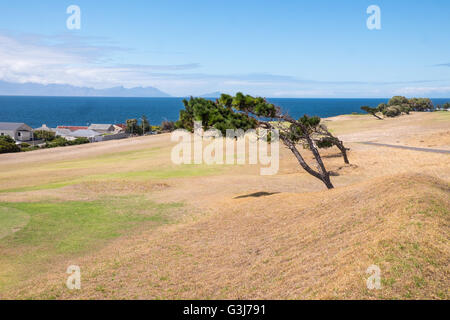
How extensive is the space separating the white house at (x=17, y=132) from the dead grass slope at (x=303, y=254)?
10302cm

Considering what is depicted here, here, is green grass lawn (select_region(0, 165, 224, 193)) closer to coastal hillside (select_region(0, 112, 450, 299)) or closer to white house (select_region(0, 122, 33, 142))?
coastal hillside (select_region(0, 112, 450, 299))

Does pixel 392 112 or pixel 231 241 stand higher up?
pixel 392 112

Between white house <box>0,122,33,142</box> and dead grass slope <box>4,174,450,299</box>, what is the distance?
103 m

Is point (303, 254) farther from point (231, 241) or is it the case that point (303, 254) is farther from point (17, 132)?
point (17, 132)

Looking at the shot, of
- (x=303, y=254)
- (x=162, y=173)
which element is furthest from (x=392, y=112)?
(x=303, y=254)

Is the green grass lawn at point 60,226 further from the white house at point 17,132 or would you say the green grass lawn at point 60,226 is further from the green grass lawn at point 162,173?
the white house at point 17,132

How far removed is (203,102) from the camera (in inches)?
886

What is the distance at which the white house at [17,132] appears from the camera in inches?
4104

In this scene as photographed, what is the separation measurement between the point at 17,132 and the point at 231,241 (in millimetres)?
107717

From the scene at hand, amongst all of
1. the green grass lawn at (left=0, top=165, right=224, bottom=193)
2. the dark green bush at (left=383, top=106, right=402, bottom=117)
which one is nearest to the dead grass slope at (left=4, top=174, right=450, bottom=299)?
the green grass lawn at (left=0, top=165, right=224, bottom=193)

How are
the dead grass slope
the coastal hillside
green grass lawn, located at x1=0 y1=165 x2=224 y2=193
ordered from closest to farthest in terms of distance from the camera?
the dead grass slope → the coastal hillside → green grass lawn, located at x1=0 y1=165 x2=224 y2=193

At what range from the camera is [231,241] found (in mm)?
15141

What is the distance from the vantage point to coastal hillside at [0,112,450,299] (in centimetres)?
1012
